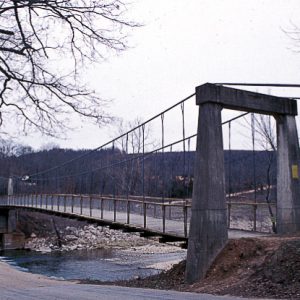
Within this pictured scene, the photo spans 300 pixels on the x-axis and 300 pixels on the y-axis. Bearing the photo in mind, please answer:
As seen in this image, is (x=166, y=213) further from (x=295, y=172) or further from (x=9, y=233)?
(x=9, y=233)

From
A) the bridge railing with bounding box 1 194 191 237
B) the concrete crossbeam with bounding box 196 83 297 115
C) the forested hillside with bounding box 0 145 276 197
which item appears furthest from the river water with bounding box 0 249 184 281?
the concrete crossbeam with bounding box 196 83 297 115

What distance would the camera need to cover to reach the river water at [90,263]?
2470 centimetres

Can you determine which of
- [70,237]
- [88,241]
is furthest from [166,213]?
[70,237]

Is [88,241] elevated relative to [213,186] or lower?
lower

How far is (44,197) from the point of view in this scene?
3275 centimetres

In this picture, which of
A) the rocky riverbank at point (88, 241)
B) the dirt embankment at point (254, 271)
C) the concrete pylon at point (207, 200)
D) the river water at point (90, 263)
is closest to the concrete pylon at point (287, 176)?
the dirt embankment at point (254, 271)

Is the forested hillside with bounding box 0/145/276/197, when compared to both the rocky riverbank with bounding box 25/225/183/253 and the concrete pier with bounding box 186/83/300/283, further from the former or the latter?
the rocky riverbank with bounding box 25/225/183/253

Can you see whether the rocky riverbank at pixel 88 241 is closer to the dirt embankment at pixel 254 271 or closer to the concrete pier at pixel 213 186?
the concrete pier at pixel 213 186

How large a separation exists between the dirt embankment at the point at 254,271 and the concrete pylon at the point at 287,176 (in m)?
1.90

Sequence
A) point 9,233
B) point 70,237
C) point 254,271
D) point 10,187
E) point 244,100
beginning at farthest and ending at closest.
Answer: point 10,187 → point 70,237 → point 9,233 → point 244,100 → point 254,271

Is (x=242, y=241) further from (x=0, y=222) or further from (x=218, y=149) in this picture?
(x=0, y=222)

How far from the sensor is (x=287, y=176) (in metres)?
13.7

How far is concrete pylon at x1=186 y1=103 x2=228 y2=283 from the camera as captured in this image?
1153cm

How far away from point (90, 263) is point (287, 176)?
19525 millimetres
